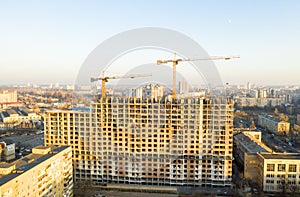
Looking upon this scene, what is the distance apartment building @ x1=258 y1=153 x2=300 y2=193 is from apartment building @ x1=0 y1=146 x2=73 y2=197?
387 cm

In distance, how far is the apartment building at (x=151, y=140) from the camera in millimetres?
4809

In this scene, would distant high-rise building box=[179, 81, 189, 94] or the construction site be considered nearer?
the construction site

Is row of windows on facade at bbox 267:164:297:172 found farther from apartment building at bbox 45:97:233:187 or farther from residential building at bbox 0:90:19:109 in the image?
residential building at bbox 0:90:19:109

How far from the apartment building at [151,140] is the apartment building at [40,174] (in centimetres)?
93

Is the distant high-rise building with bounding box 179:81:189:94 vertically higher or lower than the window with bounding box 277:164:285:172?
higher

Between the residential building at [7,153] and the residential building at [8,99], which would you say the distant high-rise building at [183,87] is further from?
the residential building at [8,99]

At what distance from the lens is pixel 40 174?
321cm

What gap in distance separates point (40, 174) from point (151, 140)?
2340 mm

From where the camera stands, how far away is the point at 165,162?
4.90 meters

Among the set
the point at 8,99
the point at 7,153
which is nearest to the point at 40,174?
the point at 7,153

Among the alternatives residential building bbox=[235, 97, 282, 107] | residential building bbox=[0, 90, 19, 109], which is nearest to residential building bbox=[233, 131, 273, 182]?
residential building bbox=[235, 97, 282, 107]

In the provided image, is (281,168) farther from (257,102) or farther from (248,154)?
(257,102)

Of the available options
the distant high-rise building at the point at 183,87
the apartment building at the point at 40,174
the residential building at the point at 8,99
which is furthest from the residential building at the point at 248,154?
the residential building at the point at 8,99

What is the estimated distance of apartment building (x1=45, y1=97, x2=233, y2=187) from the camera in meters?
4.81
